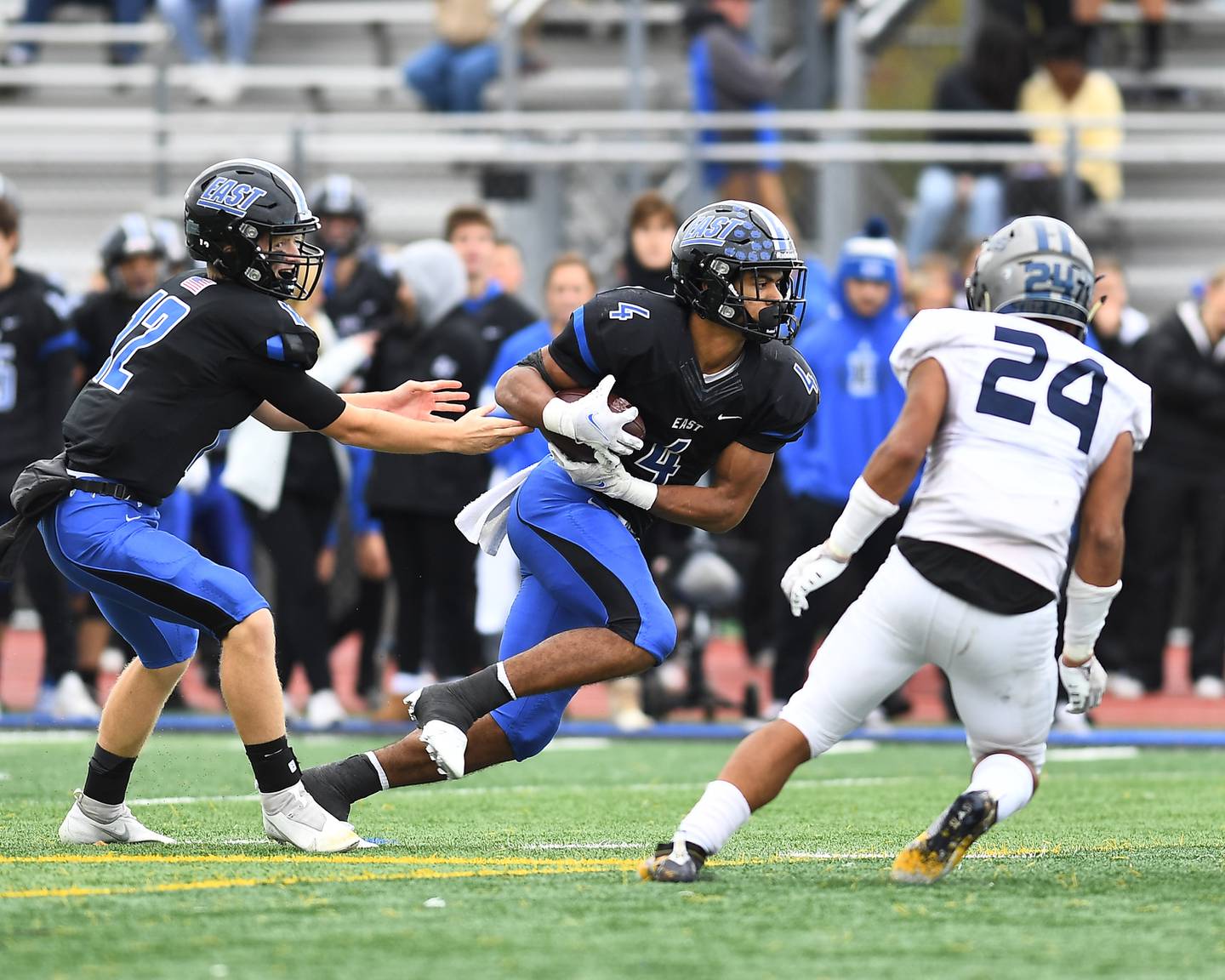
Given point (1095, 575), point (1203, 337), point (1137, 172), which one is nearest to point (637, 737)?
point (1203, 337)

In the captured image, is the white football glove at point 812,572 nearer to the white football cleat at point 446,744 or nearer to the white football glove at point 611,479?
the white football glove at point 611,479

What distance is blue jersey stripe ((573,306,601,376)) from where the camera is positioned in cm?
536

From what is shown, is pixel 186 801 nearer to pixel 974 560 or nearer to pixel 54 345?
pixel 974 560

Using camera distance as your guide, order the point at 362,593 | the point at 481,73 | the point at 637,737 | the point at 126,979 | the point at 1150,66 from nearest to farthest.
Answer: the point at 126,979
the point at 637,737
the point at 362,593
the point at 481,73
the point at 1150,66

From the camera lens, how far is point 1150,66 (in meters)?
14.5

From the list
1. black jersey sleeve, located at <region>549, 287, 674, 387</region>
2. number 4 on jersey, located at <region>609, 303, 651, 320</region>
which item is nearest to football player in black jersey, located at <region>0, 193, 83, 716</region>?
black jersey sleeve, located at <region>549, 287, 674, 387</region>

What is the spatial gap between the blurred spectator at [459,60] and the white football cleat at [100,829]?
869 centimetres

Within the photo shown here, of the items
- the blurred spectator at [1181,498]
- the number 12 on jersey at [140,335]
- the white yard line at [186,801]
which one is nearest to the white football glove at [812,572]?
the number 12 on jersey at [140,335]

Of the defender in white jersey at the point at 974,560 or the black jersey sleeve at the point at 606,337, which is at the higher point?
the black jersey sleeve at the point at 606,337

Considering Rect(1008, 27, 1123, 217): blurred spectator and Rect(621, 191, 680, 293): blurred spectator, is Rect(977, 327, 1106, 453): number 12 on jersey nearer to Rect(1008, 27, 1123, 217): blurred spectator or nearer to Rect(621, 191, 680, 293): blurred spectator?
Rect(621, 191, 680, 293): blurred spectator

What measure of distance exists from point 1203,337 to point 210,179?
22.3 ft

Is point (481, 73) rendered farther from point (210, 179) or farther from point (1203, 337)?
point (210, 179)

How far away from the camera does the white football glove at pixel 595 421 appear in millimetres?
5168

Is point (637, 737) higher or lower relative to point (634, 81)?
lower
